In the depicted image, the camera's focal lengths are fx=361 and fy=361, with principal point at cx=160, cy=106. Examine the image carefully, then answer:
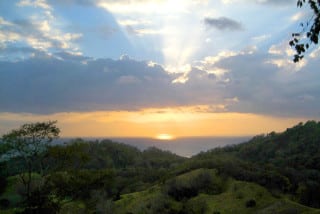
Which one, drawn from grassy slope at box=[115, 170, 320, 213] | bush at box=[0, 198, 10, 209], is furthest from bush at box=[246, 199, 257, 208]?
bush at box=[0, 198, 10, 209]

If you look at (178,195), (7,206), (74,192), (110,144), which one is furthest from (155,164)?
(74,192)

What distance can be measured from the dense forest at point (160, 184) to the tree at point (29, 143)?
0.24ft

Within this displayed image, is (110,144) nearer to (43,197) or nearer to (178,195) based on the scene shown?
(178,195)

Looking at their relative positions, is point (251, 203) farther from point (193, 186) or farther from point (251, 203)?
point (193, 186)

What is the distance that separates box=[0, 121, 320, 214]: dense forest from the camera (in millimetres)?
27031

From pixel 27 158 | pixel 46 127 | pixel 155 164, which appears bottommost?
pixel 155 164

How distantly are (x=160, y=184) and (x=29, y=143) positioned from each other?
51.0 meters

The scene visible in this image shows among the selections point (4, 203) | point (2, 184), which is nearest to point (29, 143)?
point (4, 203)

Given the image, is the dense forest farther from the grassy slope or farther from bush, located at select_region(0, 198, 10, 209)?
bush, located at select_region(0, 198, 10, 209)

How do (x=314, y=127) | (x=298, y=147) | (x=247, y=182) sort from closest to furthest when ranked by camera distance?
(x=247, y=182) < (x=298, y=147) < (x=314, y=127)

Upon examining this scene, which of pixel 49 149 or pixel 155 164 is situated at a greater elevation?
pixel 49 149

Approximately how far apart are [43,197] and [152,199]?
3765 cm

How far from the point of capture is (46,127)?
2711 centimetres

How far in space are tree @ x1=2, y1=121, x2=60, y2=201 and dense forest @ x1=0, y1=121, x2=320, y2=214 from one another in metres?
0.07
